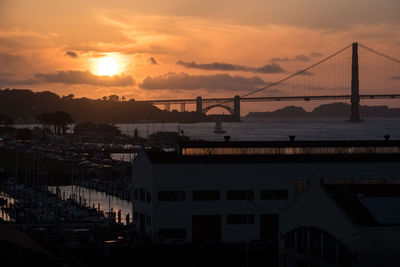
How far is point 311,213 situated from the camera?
Answer: 30453 millimetres

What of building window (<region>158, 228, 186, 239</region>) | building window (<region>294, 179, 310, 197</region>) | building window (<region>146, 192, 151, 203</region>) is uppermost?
building window (<region>294, 179, 310, 197</region>)

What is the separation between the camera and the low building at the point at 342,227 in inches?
1089

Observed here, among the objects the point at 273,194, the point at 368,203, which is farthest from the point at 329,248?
the point at 273,194

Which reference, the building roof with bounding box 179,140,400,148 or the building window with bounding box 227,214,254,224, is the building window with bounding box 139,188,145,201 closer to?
the building roof with bounding box 179,140,400,148

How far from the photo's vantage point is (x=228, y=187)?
45.4 meters

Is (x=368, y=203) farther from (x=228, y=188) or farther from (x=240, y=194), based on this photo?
(x=228, y=188)

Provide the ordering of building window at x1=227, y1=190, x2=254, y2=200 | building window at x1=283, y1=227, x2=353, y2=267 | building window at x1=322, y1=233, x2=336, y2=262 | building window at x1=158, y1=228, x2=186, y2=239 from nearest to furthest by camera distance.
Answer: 1. building window at x1=283, y1=227, x2=353, y2=267
2. building window at x1=322, y1=233, x2=336, y2=262
3. building window at x1=158, y1=228, x2=186, y2=239
4. building window at x1=227, y1=190, x2=254, y2=200

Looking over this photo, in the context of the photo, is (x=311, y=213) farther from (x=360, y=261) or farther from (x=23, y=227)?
(x=23, y=227)

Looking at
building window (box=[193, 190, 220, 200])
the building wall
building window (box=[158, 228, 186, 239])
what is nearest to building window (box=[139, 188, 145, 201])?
the building wall

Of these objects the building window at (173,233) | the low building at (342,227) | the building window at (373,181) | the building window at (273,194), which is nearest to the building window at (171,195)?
the building window at (173,233)

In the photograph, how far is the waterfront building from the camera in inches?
1762

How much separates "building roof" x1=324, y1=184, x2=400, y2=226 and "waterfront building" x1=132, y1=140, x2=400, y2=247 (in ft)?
41.4

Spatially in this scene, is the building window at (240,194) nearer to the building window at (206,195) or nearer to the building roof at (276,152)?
the building window at (206,195)

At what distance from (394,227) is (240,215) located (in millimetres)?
18158
